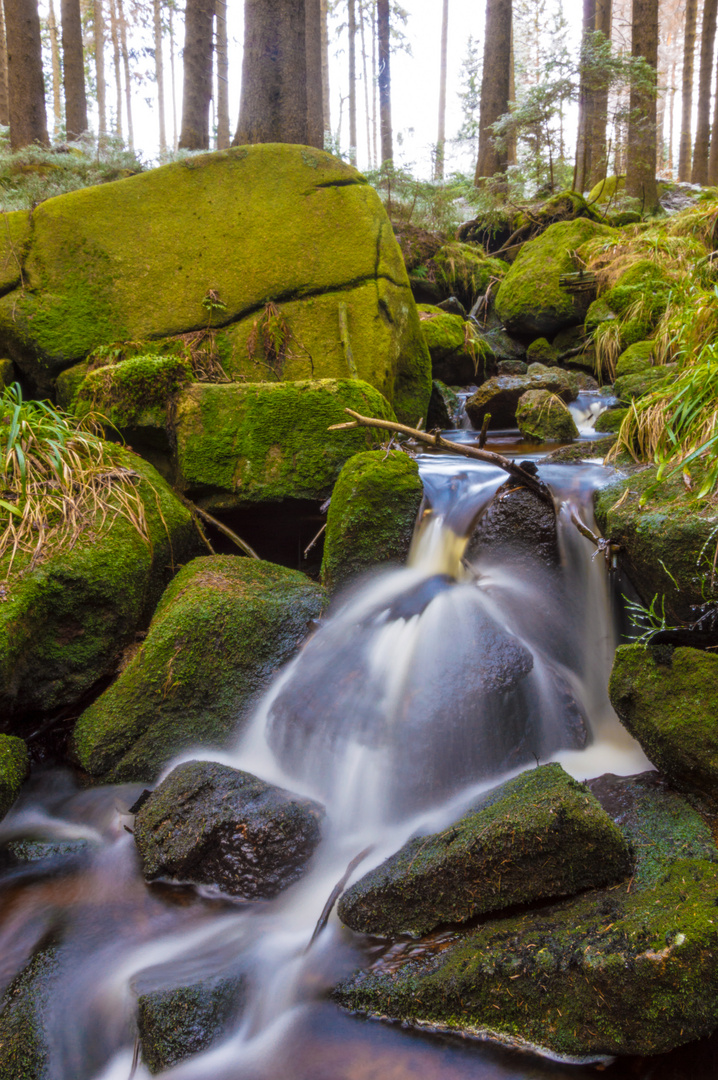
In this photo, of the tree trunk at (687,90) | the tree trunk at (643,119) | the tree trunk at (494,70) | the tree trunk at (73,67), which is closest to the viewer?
the tree trunk at (643,119)

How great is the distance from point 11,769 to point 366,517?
2181mm

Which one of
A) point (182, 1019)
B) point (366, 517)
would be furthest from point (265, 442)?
point (182, 1019)

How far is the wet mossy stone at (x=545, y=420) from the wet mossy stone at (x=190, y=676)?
3.47 metres

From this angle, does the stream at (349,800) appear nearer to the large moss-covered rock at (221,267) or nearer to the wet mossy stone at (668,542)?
the wet mossy stone at (668,542)

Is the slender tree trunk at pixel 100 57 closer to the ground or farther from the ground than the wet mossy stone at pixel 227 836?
farther from the ground

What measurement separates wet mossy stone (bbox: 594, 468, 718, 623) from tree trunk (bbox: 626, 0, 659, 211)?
10.4 meters

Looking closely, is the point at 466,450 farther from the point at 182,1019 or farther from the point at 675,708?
the point at 182,1019

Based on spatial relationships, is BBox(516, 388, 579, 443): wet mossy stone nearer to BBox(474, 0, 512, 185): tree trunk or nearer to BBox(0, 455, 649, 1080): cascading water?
BBox(0, 455, 649, 1080): cascading water

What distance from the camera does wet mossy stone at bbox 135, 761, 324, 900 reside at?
90.2 inches

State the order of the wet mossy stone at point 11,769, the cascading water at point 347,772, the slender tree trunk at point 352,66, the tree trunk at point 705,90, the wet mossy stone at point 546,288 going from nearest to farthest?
the cascading water at point 347,772 < the wet mossy stone at point 11,769 < the wet mossy stone at point 546,288 < the tree trunk at point 705,90 < the slender tree trunk at point 352,66

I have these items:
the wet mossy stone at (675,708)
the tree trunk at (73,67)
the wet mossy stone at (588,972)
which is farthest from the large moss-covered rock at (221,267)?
the tree trunk at (73,67)

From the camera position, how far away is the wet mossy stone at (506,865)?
1849 millimetres

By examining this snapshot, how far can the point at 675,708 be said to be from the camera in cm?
225

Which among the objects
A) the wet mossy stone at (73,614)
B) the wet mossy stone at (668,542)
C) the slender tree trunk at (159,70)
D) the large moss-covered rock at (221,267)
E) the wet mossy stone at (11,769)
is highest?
the slender tree trunk at (159,70)
